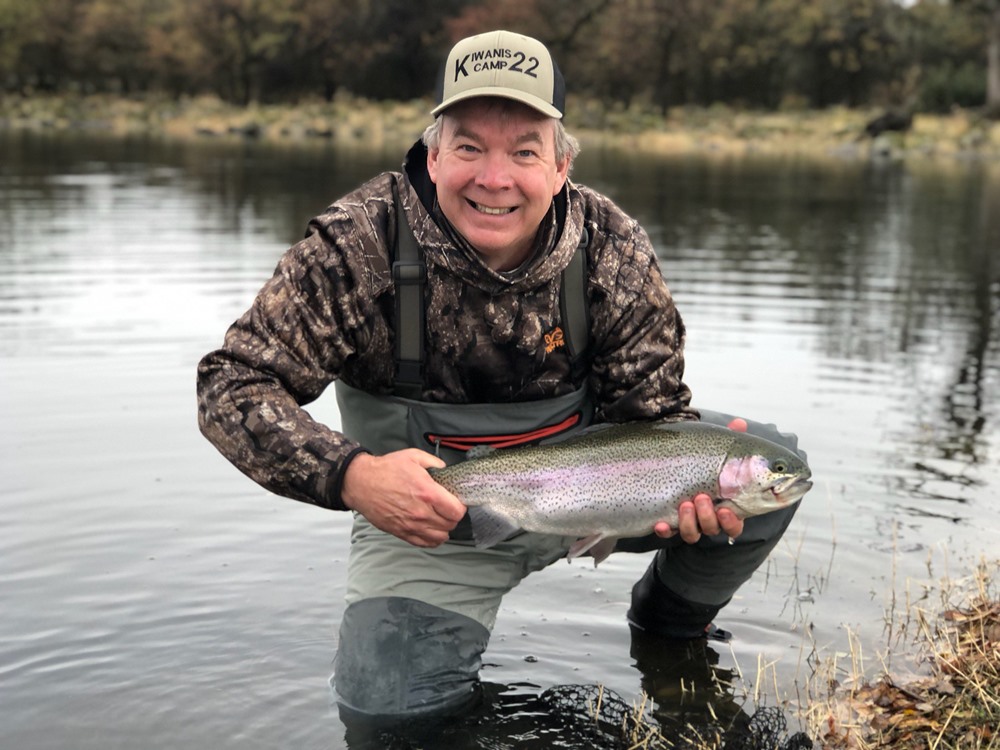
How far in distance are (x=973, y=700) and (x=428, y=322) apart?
230cm

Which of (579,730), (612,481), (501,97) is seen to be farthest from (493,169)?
(579,730)

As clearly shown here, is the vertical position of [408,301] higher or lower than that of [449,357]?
higher

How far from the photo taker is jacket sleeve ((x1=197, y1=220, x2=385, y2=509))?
Result: 168 inches

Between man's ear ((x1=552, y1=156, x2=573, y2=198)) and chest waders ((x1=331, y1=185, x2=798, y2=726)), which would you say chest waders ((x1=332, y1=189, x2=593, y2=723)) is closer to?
chest waders ((x1=331, y1=185, x2=798, y2=726))

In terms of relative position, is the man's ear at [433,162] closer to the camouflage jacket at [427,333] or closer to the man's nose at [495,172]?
the camouflage jacket at [427,333]

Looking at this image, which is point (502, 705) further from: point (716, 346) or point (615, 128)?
point (615, 128)

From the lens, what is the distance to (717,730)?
4.88 meters

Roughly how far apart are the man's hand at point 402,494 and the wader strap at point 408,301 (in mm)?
616

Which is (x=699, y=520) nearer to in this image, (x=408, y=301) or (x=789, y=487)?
(x=789, y=487)

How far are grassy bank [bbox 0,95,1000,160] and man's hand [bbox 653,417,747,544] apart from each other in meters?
43.9

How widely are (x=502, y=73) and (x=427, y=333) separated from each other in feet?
3.17

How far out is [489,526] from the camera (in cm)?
453

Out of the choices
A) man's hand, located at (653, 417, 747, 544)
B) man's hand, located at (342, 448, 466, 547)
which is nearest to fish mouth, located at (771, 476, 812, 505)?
man's hand, located at (653, 417, 747, 544)

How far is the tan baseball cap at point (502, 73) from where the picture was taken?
450 centimetres
